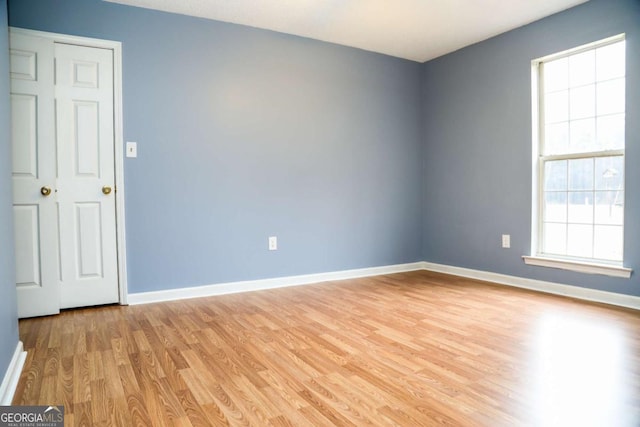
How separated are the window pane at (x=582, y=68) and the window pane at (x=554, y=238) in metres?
1.21

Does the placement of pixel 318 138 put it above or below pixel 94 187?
above

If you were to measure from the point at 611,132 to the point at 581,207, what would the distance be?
24.4 inches

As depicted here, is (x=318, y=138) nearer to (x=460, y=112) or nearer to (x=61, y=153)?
(x=460, y=112)

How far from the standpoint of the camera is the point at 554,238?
11.2 ft

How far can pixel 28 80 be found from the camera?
2.66 meters

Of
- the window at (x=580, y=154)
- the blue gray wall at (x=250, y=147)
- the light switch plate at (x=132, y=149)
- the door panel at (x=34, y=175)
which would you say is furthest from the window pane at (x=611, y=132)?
the door panel at (x=34, y=175)

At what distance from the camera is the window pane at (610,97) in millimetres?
2910

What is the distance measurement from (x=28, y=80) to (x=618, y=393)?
3.78 m

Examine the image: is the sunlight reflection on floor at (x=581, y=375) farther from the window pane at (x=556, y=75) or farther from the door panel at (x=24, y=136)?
the door panel at (x=24, y=136)

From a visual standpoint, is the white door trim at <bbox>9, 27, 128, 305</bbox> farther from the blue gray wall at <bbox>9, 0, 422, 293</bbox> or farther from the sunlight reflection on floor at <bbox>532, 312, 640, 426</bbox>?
the sunlight reflection on floor at <bbox>532, 312, 640, 426</bbox>

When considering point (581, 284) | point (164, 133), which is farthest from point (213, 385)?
point (581, 284)

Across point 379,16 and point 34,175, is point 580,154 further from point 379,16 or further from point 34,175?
point 34,175

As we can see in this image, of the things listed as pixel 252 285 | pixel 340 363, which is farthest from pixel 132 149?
pixel 340 363

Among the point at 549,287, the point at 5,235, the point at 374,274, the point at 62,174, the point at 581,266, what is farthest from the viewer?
the point at 374,274
